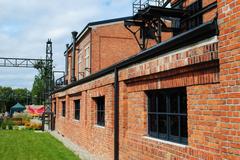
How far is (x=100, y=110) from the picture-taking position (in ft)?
36.7

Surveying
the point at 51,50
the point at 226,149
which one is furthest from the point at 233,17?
the point at 51,50

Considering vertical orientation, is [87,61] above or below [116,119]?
above

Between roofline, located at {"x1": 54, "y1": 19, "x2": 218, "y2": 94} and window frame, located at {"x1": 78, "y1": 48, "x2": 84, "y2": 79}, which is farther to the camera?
window frame, located at {"x1": 78, "y1": 48, "x2": 84, "y2": 79}

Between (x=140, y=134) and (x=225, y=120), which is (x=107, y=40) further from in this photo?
(x=225, y=120)

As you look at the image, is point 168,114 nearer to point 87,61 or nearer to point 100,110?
point 100,110

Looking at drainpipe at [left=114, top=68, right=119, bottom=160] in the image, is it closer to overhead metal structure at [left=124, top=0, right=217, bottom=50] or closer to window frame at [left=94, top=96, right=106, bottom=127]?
window frame at [left=94, top=96, right=106, bottom=127]

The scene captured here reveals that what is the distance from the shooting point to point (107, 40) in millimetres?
22484

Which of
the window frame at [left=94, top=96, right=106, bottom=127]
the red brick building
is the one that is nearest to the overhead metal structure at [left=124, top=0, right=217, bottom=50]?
the red brick building

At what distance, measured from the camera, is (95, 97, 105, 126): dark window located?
10745mm

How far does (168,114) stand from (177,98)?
477 millimetres

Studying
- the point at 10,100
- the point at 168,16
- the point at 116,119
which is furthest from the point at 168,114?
the point at 10,100

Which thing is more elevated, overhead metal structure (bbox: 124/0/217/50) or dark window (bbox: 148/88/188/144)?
overhead metal structure (bbox: 124/0/217/50)

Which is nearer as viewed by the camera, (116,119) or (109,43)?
(116,119)

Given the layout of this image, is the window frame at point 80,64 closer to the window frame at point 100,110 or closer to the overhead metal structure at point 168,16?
the overhead metal structure at point 168,16
